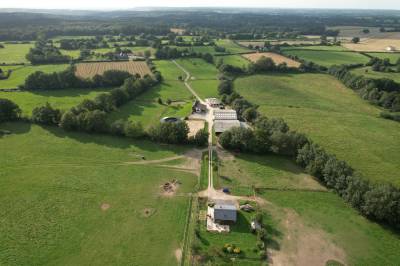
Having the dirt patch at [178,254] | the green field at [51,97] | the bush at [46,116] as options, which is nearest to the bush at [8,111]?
the bush at [46,116]

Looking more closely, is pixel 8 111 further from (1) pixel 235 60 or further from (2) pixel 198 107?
(1) pixel 235 60

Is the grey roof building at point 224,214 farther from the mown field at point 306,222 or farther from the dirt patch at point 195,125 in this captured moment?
the dirt patch at point 195,125

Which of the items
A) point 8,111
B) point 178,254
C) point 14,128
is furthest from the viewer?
→ point 8,111

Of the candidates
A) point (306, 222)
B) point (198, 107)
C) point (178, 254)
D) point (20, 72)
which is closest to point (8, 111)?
point (198, 107)

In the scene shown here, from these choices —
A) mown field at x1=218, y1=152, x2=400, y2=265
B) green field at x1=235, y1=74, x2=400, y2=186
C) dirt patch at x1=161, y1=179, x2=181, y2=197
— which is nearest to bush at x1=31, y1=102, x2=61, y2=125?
dirt patch at x1=161, y1=179, x2=181, y2=197

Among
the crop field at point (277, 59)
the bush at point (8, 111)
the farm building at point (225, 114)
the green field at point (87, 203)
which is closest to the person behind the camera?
the green field at point (87, 203)

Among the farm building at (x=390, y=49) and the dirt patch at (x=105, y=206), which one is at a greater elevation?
the farm building at (x=390, y=49)

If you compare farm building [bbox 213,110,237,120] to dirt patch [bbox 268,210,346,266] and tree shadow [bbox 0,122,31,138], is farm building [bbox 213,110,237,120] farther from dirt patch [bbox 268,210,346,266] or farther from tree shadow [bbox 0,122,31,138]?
tree shadow [bbox 0,122,31,138]
